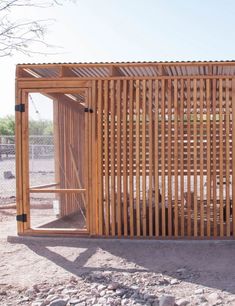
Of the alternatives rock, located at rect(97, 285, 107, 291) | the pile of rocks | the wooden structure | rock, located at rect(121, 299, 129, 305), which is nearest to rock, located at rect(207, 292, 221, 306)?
the pile of rocks

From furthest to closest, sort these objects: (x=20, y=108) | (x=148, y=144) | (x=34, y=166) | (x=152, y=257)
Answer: (x=34, y=166)
(x=20, y=108)
(x=148, y=144)
(x=152, y=257)

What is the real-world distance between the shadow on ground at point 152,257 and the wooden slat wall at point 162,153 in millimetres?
366

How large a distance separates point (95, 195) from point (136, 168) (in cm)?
86

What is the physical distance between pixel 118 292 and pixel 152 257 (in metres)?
1.71

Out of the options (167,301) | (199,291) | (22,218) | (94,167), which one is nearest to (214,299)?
(199,291)

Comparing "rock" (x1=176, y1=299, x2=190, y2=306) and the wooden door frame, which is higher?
the wooden door frame

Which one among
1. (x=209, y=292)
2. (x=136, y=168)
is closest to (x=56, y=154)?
(x=136, y=168)

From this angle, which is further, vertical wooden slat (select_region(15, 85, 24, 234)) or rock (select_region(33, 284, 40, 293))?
vertical wooden slat (select_region(15, 85, 24, 234))

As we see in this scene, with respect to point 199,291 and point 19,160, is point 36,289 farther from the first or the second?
point 19,160

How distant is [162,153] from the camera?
26.2 feet

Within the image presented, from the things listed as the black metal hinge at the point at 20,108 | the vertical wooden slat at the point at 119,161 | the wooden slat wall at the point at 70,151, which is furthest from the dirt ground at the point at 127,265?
the black metal hinge at the point at 20,108

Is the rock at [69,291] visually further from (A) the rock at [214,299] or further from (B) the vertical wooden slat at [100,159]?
(B) the vertical wooden slat at [100,159]

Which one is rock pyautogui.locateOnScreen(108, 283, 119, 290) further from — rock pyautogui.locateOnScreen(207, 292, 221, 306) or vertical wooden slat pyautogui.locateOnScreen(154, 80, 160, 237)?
vertical wooden slat pyautogui.locateOnScreen(154, 80, 160, 237)

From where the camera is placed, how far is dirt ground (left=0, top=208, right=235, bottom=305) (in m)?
5.52
